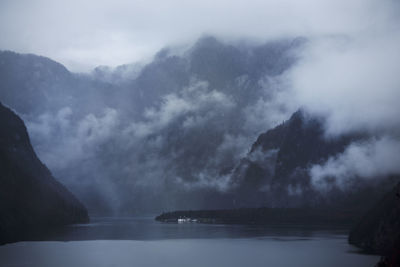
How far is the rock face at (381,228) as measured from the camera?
127875 mm

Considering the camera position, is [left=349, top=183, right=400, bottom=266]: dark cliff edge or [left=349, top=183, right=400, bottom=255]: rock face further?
[left=349, top=183, right=400, bottom=255]: rock face

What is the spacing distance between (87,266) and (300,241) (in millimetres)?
79853

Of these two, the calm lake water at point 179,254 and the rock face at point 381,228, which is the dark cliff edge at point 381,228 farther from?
the calm lake water at point 179,254

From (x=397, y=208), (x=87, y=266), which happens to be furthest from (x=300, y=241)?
(x=87, y=266)

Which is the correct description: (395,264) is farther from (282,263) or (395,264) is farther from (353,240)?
(353,240)

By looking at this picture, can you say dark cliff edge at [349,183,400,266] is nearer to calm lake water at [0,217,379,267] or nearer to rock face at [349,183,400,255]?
rock face at [349,183,400,255]

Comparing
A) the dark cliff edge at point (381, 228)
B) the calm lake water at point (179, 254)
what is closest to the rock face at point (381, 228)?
the dark cliff edge at point (381, 228)

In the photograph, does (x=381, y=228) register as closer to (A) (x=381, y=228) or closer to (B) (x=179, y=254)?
(A) (x=381, y=228)

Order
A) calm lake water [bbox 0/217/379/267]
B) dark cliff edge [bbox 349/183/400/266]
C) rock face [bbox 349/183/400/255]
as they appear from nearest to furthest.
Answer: calm lake water [bbox 0/217/379/267] < dark cliff edge [bbox 349/183/400/266] < rock face [bbox 349/183/400/255]

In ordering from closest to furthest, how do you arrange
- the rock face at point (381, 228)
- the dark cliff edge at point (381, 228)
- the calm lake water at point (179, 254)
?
the calm lake water at point (179, 254)
the dark cliff edge at point (381, 228)
the rock face at point (381, 228)

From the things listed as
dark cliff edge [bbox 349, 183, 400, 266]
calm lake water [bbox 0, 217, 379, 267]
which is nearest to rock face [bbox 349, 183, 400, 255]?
dark cliff edge [bbox 349, 183, 400, 266]

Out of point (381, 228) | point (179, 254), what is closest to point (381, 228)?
point (381, 228)

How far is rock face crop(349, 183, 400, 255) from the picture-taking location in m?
128

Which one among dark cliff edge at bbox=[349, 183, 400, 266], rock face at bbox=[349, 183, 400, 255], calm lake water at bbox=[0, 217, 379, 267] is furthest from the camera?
rock face at bbox=[349, 183, 400, 255]
